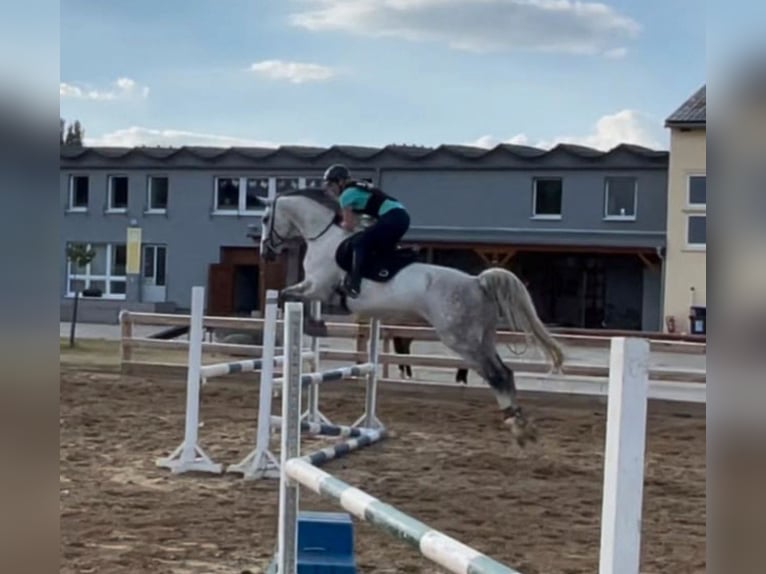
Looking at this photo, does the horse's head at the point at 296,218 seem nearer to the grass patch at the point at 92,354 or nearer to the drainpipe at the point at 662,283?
the grass patch at the point at 92,354

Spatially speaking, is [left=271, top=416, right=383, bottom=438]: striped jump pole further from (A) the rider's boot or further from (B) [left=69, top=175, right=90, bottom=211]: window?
(B) [left=69, top=175, right=90, bottom=211]: window

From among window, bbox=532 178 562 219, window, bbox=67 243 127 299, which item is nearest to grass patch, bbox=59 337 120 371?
window, bbox=67 243 127 299

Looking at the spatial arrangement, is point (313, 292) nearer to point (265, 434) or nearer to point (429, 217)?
point (265, 434)

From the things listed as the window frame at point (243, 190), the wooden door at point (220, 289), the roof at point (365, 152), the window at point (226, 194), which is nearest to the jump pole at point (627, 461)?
the roof at point (365, 152)

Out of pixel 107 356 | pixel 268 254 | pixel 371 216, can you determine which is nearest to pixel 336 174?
pixel 371 216

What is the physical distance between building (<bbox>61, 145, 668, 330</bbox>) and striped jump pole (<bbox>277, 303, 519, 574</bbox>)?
16799 mm

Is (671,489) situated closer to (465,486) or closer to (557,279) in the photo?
(465,486)

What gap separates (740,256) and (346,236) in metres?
5.64

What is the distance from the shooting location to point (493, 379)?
20.5ft

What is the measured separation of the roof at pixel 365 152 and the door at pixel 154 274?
212cm

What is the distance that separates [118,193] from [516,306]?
18850mm

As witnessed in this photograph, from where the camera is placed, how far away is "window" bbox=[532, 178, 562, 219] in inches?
800

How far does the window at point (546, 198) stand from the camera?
20.3 metres

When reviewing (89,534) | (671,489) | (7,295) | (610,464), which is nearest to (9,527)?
(7,295)
